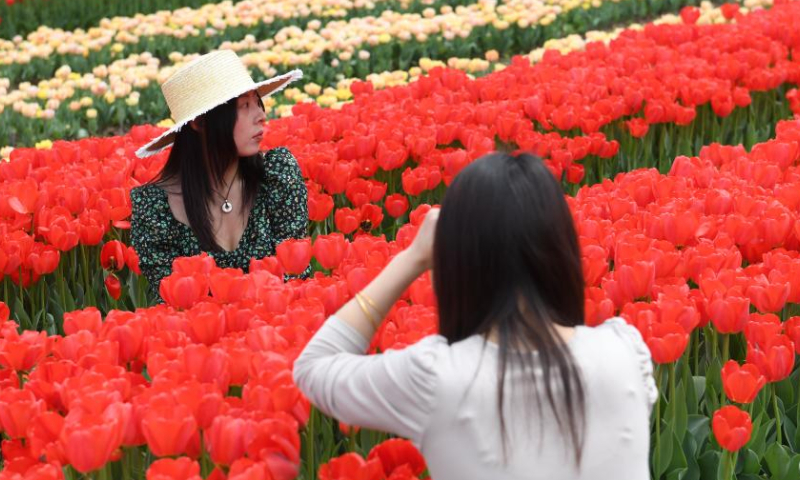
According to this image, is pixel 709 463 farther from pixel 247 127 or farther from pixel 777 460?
pixel 247 127

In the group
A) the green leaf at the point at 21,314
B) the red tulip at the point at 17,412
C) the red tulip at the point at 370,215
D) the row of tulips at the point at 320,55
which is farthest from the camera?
the row of tulips at the point at 320,55

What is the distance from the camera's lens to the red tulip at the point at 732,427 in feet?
7.50

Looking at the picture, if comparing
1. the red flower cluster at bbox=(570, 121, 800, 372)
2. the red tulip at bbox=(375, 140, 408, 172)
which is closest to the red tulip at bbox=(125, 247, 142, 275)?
the red tulip at bbox=(375, 140, 408, 172)

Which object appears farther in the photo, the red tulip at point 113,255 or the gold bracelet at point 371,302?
the red tulip at point 113,255

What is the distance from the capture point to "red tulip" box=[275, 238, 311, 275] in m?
3.12

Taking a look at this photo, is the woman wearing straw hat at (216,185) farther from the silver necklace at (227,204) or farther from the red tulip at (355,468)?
the red tulip at (355,468)

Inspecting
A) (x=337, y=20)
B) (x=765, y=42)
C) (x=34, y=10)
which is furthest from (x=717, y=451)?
(x=34, y=10)

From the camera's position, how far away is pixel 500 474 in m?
1.84

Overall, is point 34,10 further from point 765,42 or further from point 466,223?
point 466,223

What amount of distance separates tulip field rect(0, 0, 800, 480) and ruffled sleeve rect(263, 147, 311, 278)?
0.54 feet

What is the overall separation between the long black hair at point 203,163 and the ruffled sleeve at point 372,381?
1.98 meters

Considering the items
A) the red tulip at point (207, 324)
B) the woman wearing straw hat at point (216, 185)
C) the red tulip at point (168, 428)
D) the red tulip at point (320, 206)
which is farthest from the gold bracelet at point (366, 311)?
the red tulip at point (320, 206)

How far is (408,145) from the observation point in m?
4.88

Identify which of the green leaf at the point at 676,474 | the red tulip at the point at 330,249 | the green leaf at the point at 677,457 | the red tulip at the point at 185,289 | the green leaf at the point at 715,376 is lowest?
the green leaf at the point at 676,474
